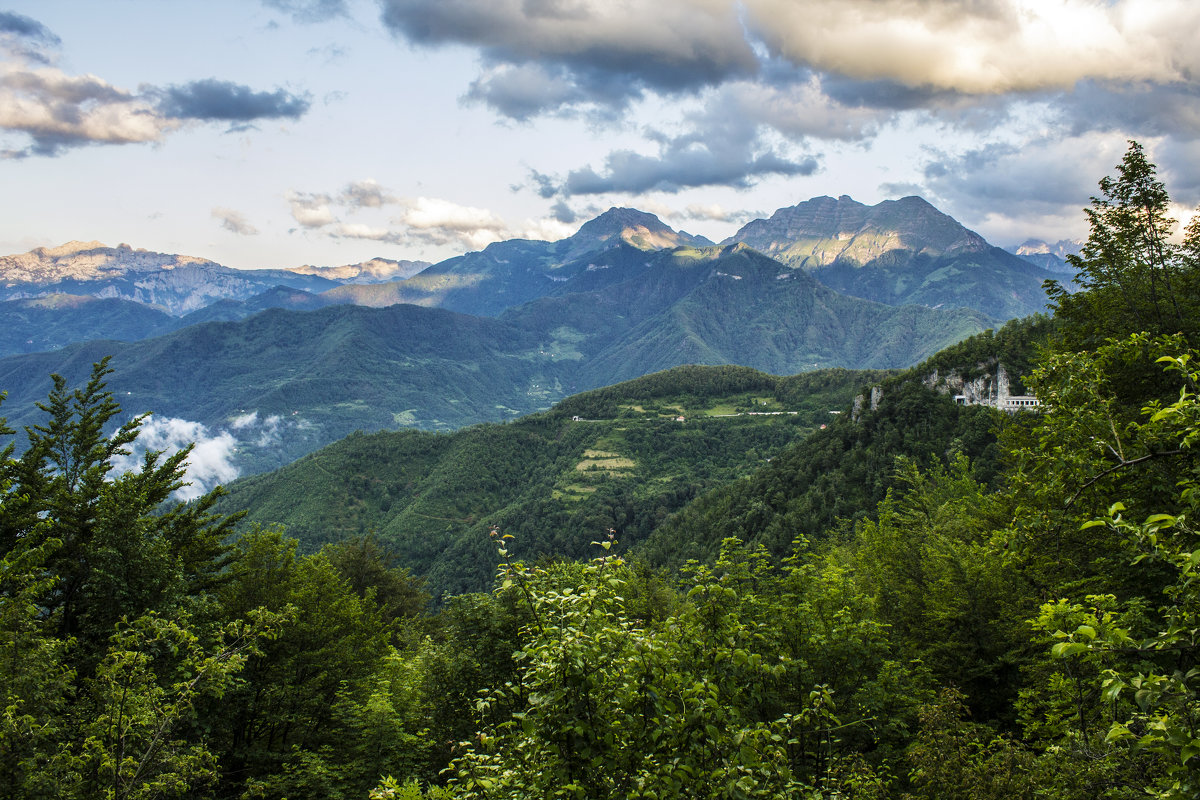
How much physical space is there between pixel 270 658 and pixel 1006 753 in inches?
1087

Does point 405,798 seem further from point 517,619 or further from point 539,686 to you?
point 539,686

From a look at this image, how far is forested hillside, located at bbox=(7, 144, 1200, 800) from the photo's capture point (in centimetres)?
780

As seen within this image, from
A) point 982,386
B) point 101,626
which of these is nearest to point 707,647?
point 101,626

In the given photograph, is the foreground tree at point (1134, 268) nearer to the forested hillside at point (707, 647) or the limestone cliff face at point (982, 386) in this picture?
the forested hillside at point (707, 647)

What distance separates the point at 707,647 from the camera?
1128 cm

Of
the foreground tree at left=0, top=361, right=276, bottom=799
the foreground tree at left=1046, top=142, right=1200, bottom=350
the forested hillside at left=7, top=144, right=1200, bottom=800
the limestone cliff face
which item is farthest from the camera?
the limestone cliff face

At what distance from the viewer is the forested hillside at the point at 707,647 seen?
7805 millimetres

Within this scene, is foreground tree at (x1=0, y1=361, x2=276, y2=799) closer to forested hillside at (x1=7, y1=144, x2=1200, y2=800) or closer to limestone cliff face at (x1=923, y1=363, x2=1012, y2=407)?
forested hillside at (x1=7, y1=144, x2=1200, y2=800)

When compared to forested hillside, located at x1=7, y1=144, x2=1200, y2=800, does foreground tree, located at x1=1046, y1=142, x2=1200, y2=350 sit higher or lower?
higher

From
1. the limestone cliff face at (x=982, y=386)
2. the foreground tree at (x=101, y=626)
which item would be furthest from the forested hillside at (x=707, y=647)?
the limestone cliff face at (x=982, y=386)

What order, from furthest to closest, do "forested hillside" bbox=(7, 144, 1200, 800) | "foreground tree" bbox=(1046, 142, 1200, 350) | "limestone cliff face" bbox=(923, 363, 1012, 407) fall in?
"limestone cliff face" bbox=(923, 363, 1012, 407)
"foreground tree" bbox=(1046, 142, 1200, 350)
"forested hillside" bbox=(7, 144, 1200, 800)

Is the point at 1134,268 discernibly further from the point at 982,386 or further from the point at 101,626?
the point at 982,386

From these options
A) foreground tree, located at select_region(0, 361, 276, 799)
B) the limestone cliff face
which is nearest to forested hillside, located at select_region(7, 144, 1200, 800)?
foreground tree, located at select_region(0, 361, 276, 799)

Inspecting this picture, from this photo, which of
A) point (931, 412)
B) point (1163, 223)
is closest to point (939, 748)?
point (1163, 223)
